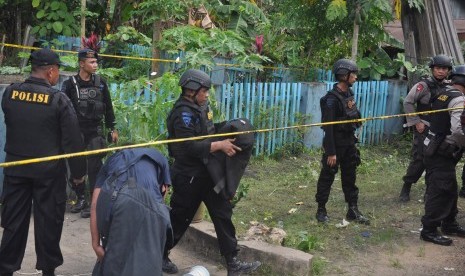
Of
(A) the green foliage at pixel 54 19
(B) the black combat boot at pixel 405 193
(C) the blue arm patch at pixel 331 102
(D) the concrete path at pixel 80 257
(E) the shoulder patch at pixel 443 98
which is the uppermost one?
(A) the green foliage at pixel 54 19

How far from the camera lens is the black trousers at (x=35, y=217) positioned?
5.18 metres

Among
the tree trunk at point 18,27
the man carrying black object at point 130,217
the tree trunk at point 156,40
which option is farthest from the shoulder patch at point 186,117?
the tree trunk at point 18,27

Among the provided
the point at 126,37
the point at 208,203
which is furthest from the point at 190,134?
the point at 126,37

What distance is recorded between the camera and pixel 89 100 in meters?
7.17

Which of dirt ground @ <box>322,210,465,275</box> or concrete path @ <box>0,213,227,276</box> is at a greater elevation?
dirt ground @ <box>322,210,465,275</box>

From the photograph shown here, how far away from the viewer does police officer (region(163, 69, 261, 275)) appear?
543cm

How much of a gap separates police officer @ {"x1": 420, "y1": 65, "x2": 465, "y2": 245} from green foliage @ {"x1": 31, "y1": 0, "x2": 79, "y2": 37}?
9446 millimetres

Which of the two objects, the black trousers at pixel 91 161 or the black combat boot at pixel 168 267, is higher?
the black trousers at pixel 91 161

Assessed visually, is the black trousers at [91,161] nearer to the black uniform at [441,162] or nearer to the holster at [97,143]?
the holster at [97,143]

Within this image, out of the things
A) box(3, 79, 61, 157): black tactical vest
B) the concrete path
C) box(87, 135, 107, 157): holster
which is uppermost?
box(3, 79, 61, 157): black tactical vest

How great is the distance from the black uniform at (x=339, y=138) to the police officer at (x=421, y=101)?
1012 mm

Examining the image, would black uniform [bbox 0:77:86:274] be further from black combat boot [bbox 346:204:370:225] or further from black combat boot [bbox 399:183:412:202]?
black combat boot [bbox 399:183:412:202]

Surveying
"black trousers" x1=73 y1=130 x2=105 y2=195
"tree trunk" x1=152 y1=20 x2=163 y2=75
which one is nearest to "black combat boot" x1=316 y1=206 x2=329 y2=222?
"black trousers" x1=73 y1=130 x2=105 y2=195

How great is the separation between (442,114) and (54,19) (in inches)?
389
